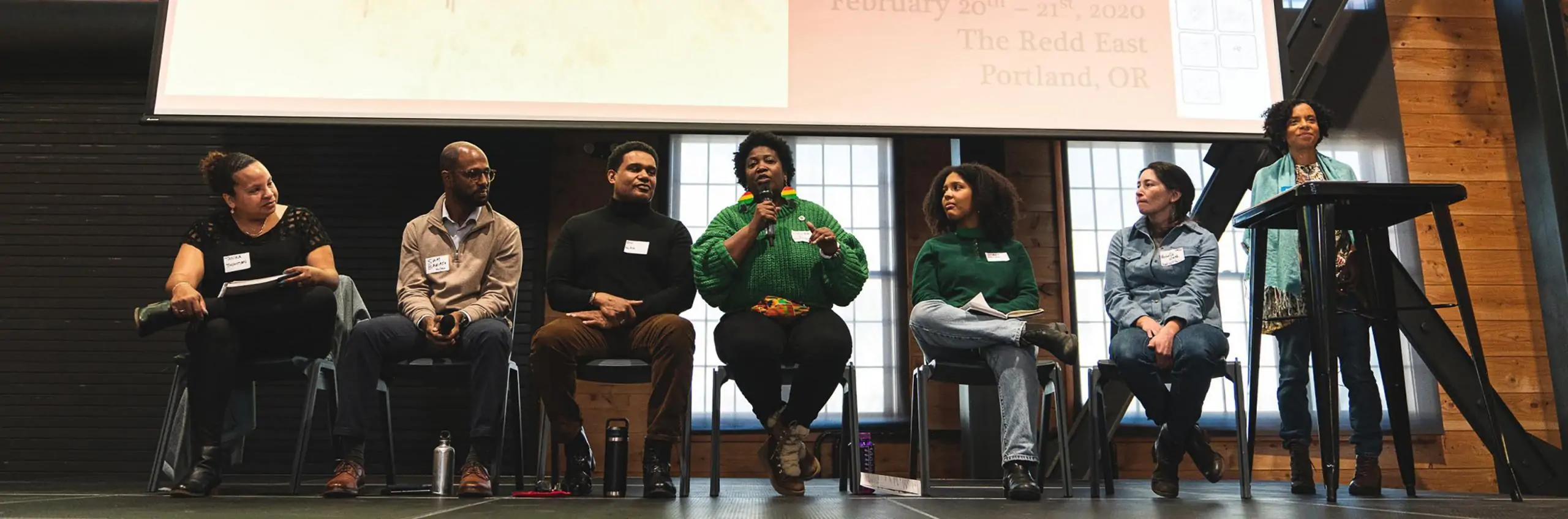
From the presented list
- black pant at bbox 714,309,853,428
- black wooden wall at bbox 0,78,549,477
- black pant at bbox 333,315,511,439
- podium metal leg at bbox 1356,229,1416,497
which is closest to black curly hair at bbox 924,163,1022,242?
black pant at bbox 714,309,853,428

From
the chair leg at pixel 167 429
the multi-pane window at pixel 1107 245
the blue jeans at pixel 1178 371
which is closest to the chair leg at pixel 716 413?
the blue jeans at pixel 1178 371

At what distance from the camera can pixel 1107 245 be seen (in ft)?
15.1

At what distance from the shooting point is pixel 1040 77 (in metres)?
3.22

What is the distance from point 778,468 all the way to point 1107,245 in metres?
2.69

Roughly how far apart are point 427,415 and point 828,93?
2477 mm

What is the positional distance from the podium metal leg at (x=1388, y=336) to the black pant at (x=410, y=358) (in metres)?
2.16

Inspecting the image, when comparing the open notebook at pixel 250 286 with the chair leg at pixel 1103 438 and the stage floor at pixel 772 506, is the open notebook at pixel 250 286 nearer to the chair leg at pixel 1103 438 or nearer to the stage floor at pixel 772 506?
the stage floor at pixel 772 506

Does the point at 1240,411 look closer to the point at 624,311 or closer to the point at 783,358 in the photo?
the point at 783,358

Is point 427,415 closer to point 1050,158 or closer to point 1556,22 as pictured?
point 1050,158

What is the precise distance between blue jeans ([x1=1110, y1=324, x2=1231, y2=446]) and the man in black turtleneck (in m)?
1.10

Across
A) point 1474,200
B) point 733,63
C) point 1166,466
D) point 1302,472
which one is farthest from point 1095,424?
point 1474,200

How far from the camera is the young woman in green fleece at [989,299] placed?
2.40m

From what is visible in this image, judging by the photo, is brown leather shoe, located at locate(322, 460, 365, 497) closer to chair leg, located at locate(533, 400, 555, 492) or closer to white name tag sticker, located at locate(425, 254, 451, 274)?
chair leg, located at locate(533, 400, 555, 492)

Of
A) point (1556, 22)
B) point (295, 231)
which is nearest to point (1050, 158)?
point (1556, 22)
